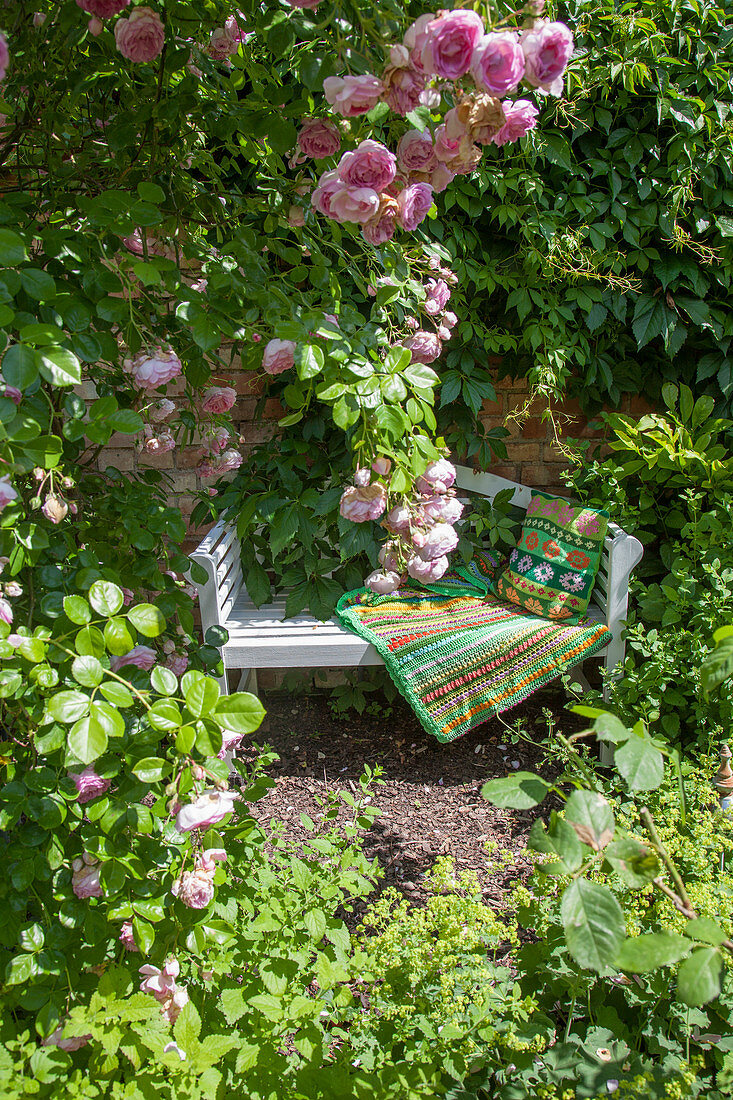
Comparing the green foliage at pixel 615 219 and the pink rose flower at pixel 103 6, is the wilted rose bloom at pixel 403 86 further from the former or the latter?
the green foliage at pixel 615 219

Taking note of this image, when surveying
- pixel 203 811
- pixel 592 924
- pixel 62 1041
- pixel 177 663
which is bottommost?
pixel 62 1041

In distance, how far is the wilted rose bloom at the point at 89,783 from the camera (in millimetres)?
779

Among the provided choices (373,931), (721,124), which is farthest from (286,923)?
(721,124)

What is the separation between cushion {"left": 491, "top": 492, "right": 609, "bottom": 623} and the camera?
7.02ft

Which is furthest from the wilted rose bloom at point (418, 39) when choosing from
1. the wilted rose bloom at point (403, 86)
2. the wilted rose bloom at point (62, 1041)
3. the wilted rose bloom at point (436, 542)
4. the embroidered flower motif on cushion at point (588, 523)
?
the embroidered flower motif on cushion at point (588, 523)

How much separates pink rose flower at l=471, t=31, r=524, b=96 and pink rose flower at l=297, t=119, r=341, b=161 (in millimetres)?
271

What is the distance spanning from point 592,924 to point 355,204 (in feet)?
2.47

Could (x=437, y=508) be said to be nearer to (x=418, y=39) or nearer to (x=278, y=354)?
(x=278, y=354)

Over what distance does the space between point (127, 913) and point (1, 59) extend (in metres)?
0.85

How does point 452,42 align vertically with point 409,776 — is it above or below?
above

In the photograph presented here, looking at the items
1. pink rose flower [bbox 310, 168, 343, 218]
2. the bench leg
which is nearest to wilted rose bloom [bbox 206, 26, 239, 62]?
pink rose flower [bbox 310, 168, 343, 218]

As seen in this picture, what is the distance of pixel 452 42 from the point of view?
0.67 m

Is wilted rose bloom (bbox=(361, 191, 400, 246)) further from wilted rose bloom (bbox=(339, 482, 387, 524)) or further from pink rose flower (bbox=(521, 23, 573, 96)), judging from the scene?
wilted rose bloom (bbox=(339, 482, 387, 524))

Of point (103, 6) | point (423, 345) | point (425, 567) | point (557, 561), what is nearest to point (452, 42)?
point (103, 6)
